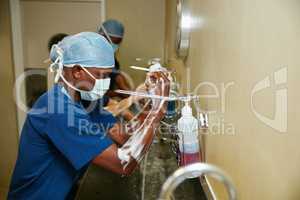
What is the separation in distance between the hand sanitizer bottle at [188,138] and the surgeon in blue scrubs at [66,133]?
0.13 meters

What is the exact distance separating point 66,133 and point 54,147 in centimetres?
11

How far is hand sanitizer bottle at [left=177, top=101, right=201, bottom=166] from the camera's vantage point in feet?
3.35

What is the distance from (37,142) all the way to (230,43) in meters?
0.68

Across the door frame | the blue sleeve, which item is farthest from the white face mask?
the door frame

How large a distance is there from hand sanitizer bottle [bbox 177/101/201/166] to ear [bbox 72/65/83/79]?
0.40 metres

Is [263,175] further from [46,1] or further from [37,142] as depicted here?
[46,1]

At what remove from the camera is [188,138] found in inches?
40.4

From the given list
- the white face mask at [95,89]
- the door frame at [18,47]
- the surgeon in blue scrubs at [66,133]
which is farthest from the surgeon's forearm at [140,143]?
the door frame at [18,47]

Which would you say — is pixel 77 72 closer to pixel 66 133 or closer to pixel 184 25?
pixel 66 133

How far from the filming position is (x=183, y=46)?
4.97ft

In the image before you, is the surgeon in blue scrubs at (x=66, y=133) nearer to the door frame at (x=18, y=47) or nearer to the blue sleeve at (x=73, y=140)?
the blue sleeve at (x=73, y=140)

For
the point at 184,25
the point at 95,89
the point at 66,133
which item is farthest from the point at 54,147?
the point at 184,25

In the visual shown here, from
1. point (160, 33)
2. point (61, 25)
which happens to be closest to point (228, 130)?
point (160, 33)

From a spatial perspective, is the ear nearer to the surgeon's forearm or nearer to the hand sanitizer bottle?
the surgeon's forearm
